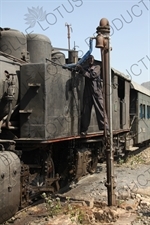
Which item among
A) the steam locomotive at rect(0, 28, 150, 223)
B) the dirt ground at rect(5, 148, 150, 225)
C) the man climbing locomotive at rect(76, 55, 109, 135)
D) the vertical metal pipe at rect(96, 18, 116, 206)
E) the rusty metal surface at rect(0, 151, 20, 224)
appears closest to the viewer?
the rusty metal surface at rect(0, 151, 20, 224)

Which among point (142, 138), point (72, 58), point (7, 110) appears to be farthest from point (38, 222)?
point (142, 138)

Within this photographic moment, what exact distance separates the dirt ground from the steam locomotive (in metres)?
0.31

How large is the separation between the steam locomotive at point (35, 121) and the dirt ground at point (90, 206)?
31 cm

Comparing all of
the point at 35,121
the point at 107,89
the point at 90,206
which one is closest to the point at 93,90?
the point at 107,89

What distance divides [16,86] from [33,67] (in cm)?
44

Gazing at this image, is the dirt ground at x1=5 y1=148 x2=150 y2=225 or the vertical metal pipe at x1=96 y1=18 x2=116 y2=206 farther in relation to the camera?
the vertical metal pipe at x1=96 y1=18 x2=116 y2=206

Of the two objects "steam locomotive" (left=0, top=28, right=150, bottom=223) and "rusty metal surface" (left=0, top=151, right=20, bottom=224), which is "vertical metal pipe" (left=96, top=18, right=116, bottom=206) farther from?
"rusty metal surface" (left=0, top=151, right=20, bottom=224)

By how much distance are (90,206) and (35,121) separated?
2.06 meters

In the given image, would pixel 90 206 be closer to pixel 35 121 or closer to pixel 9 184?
pixel 35 121

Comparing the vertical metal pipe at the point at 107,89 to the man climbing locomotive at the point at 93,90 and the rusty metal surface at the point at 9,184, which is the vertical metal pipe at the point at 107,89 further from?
the rusty metal surface at the point at 9,184

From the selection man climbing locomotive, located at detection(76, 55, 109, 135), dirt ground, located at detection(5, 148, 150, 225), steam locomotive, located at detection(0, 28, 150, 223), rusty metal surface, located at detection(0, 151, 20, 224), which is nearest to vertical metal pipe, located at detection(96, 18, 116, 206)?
dirt ground, located at detection(5, 148, 150, 225)

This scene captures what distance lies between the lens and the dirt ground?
5.68 metres

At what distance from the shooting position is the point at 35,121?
580cm

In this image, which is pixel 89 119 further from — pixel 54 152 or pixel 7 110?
pixel 7 110
